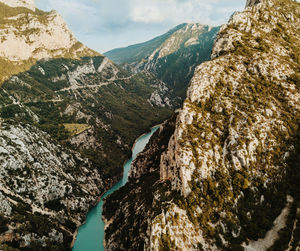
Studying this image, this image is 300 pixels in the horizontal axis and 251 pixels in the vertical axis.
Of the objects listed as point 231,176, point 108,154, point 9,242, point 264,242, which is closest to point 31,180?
point 9,242

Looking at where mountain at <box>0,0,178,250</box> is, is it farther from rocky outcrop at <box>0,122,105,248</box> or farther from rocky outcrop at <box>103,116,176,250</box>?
→ rocky outcrop at <box>103,116,176,250</box>

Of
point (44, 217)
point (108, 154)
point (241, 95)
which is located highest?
point (241, 95)

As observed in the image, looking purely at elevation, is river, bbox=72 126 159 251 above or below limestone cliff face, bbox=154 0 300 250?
below

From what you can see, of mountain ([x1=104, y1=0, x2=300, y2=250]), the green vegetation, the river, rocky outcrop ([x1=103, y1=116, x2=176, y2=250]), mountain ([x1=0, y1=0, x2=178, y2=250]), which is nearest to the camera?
mountain ([x1=104, y1=0, x2=300, y2=250])

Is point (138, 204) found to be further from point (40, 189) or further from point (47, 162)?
point (47, 162)

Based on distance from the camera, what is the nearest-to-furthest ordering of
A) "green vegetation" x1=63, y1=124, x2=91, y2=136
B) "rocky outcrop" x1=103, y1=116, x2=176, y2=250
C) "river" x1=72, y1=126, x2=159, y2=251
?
"rocky outcrop" x1=103, y1=116, x2=176, y2=250
"river" x1=72, y1=126, x2=159, y2=251
"green vegetation" x1=63, y1=124, x2=91, y2=136

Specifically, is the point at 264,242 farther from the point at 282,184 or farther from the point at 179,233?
the point at 179,233

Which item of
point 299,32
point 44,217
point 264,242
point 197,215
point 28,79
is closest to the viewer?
point 264,242

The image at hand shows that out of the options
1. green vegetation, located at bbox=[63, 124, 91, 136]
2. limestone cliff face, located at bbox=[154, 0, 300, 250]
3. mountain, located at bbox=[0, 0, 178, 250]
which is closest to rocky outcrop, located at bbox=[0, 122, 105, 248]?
mountain, located at bbox=[0, 0, 178, 250]

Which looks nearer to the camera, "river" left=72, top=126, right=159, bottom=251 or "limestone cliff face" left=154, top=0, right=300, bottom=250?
"limestone cliff face" left=154, top=0, right=300, bottom=250
